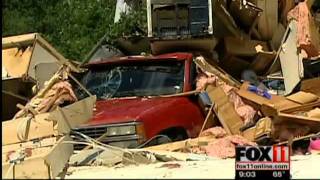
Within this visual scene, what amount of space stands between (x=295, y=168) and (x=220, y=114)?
2537 mm

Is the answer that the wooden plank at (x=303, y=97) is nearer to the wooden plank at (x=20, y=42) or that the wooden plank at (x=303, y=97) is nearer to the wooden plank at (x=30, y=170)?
the wooden plank at (x=20, y=42)

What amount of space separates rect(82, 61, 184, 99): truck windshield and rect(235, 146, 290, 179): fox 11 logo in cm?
405

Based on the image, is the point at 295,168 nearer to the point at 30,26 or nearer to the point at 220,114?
the point at 220,114

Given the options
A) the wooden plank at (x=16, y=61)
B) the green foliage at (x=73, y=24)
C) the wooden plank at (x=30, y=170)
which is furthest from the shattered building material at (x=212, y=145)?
the green foliage at (x=73, y=24)


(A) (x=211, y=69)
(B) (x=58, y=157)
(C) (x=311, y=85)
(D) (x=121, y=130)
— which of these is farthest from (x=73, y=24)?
(B) (x=58, y=157)

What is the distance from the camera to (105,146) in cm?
805

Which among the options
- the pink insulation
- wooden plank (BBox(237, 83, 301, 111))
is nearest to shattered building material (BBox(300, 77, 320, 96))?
the pink insulation

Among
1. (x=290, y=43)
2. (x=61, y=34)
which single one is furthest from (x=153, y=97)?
(x=61, y=34)

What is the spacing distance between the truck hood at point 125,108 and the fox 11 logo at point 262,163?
306 centimetres

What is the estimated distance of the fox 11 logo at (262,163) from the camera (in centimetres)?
555

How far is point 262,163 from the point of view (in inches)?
219

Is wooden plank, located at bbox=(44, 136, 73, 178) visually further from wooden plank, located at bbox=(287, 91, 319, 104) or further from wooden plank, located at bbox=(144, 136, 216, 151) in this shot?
wooden plank, located at bbox=(287, 91, 319, 104)

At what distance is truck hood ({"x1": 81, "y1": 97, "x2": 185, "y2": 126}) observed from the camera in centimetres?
868

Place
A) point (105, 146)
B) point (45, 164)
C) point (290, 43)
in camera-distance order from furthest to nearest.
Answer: point (290, 43) → point (105, 146) → point (45, 164)
